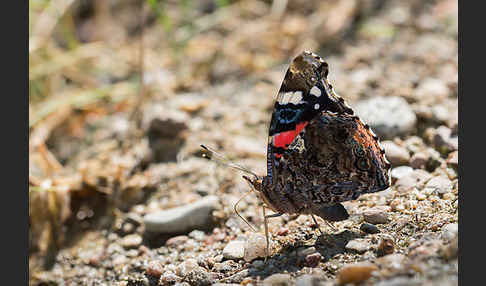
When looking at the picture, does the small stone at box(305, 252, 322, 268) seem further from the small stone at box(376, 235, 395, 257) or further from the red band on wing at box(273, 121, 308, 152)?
the red band on wing at box(273, 121, 308, 152)

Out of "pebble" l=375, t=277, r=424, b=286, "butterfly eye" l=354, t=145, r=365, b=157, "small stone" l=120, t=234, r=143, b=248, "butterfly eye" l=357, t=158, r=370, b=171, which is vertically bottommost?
"pebble" l=375, t=277, r=424, b=286

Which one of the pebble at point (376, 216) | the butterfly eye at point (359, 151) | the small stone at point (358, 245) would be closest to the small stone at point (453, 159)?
the pebble at point (376, 216)

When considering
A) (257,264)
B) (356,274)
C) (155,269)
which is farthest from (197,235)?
(356,274)

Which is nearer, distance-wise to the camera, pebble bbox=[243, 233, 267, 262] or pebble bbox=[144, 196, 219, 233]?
pebble bbox=[243, 233, 267, 262]

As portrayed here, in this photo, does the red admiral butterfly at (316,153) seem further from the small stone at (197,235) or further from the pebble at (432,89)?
the pebble at (432,89)

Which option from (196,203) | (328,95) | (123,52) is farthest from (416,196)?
(123,52)

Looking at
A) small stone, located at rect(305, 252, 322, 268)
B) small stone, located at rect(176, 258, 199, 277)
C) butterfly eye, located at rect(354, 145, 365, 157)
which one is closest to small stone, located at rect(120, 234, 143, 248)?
small stone, located at rect(176, 258, 199, 277)

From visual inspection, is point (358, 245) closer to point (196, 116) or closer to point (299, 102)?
point (299, 102)
